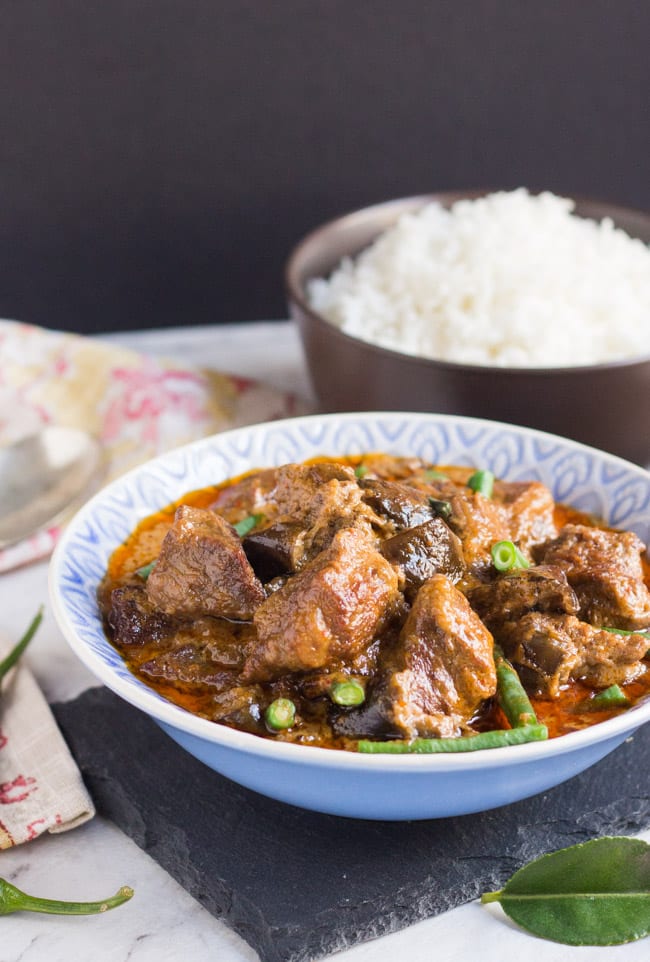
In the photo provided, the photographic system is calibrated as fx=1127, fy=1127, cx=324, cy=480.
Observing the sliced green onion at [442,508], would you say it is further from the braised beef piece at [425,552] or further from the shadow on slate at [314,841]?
the shadow on slate at [314,841]

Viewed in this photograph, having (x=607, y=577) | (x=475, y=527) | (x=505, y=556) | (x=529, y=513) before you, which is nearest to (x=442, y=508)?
(x=475, y=527)

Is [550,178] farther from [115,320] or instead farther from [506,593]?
[506,593]

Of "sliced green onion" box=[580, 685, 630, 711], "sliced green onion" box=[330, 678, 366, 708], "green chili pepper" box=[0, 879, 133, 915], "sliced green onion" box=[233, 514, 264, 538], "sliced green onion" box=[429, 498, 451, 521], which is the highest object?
"sliced green onion" box=[429, 498, 451, 521]

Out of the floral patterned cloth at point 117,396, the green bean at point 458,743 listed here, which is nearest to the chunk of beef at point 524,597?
the green bean at point 458,743

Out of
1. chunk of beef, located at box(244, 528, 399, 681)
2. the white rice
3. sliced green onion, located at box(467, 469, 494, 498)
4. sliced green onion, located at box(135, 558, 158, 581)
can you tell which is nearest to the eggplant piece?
chunk of beef, located at box(244, 528, 399, 681)

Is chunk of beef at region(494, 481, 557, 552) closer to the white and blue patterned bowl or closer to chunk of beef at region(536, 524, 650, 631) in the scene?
chunk of beef at region(536, 524, 650, 631)

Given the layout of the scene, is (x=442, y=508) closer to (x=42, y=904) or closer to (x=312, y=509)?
(x=312, y=509)
